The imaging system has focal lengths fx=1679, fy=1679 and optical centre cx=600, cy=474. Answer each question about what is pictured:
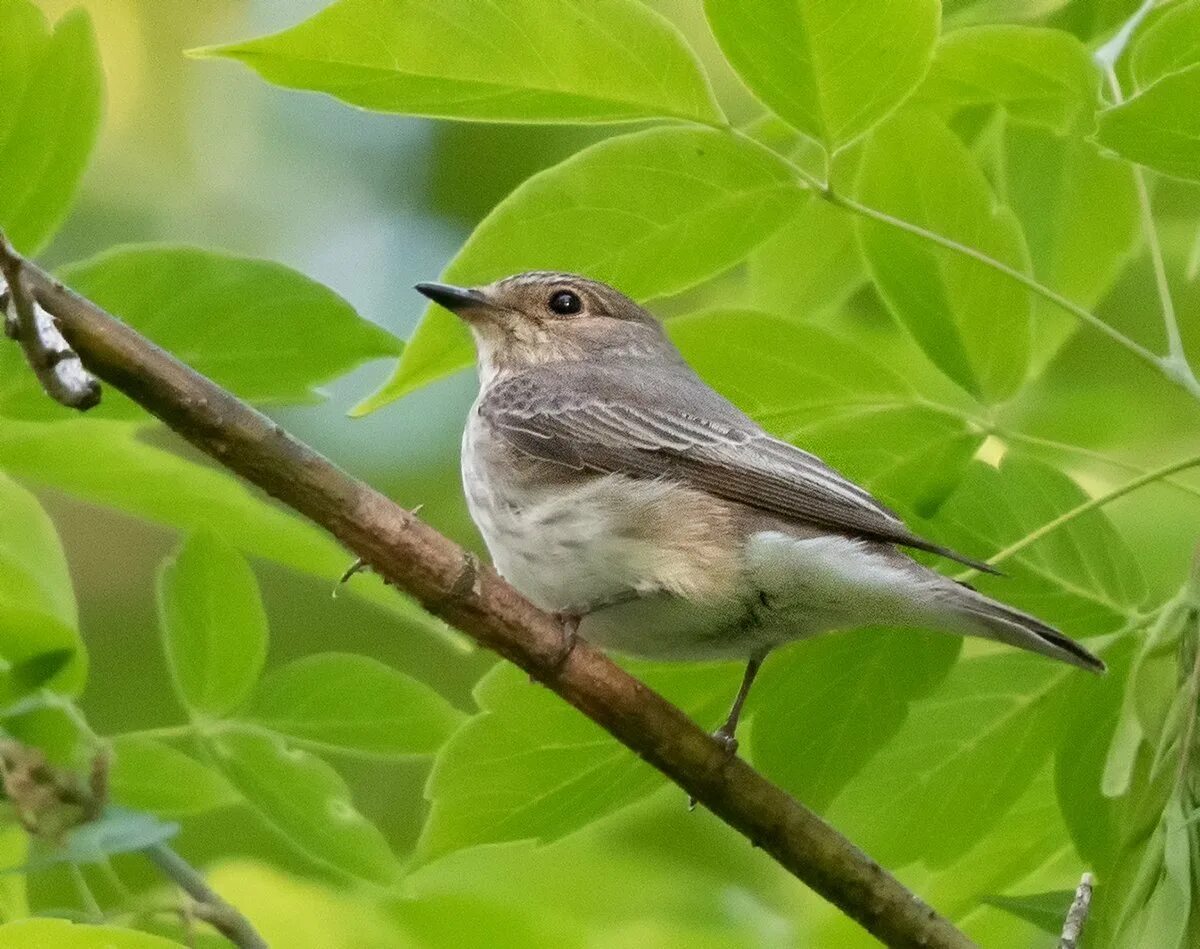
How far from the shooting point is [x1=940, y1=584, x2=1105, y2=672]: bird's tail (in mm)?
2600

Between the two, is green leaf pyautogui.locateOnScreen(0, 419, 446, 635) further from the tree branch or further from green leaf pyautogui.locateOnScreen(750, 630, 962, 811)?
green leaf pyautogui.locateOnScreen(750, 630, 962, 811)

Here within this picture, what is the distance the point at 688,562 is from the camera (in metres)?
3.24

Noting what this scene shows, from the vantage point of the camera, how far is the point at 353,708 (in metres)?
2.72

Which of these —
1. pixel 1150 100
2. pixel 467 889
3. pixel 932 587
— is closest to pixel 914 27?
pixel 1150 100

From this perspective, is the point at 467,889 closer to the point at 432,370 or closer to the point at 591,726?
the point at 591,726

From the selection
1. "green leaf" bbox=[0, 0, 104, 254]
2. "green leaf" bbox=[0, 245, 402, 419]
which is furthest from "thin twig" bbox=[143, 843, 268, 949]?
"green leaf" bbox=[0, 0, 104, 254]

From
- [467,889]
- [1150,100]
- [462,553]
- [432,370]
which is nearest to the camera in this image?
[1150,100]

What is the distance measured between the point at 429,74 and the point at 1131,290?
293 centimetres

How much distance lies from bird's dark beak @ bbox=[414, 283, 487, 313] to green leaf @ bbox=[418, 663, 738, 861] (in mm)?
740

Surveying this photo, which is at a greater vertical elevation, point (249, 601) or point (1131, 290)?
point (1131, 290)

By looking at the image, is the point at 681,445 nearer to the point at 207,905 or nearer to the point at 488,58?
the point at 488,58

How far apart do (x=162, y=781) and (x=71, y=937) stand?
2.57 ft

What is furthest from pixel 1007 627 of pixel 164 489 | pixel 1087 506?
pixel 164 489

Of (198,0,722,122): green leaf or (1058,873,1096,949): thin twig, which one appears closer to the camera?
(1058,873,1096,949): thin twig
